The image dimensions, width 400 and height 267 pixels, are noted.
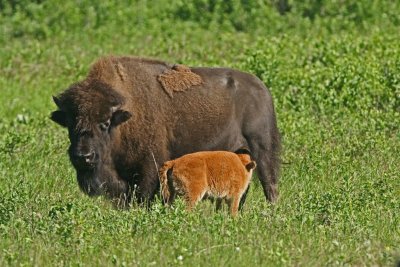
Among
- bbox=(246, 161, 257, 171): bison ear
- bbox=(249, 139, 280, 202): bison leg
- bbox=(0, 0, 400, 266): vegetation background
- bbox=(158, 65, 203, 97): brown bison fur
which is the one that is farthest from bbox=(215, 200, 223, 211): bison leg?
bbox=(158, 65, 203, 97): brown bison fur

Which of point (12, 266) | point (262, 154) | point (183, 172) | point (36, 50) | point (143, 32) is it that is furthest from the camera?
point (143, 32)

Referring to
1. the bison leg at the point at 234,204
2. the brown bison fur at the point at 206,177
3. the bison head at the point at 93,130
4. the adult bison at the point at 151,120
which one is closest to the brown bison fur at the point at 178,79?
the adult bison at the point at 151,120

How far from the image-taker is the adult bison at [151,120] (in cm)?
1191

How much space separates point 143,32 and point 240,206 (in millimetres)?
12555

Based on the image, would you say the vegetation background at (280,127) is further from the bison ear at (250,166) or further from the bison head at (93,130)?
the bison ear at (250,166)

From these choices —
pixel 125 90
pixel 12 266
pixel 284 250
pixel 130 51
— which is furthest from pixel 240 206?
pixel 130 51

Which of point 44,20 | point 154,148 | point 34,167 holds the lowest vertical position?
point 44,20

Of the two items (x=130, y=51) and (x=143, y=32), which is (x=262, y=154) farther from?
(x=143, y=32)

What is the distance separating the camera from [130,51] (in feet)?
74.5

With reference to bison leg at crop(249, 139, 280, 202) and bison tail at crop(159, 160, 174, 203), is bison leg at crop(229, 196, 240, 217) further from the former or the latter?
bison leg at crop(249, 139, 280, 202)

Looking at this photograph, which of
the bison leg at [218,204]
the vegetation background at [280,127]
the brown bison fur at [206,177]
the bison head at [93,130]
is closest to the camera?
the vegetation background at [280,127]

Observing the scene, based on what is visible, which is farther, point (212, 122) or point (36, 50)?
point (36, 50)

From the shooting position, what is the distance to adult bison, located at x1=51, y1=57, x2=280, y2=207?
11914 mm

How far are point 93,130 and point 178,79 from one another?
1.48m
